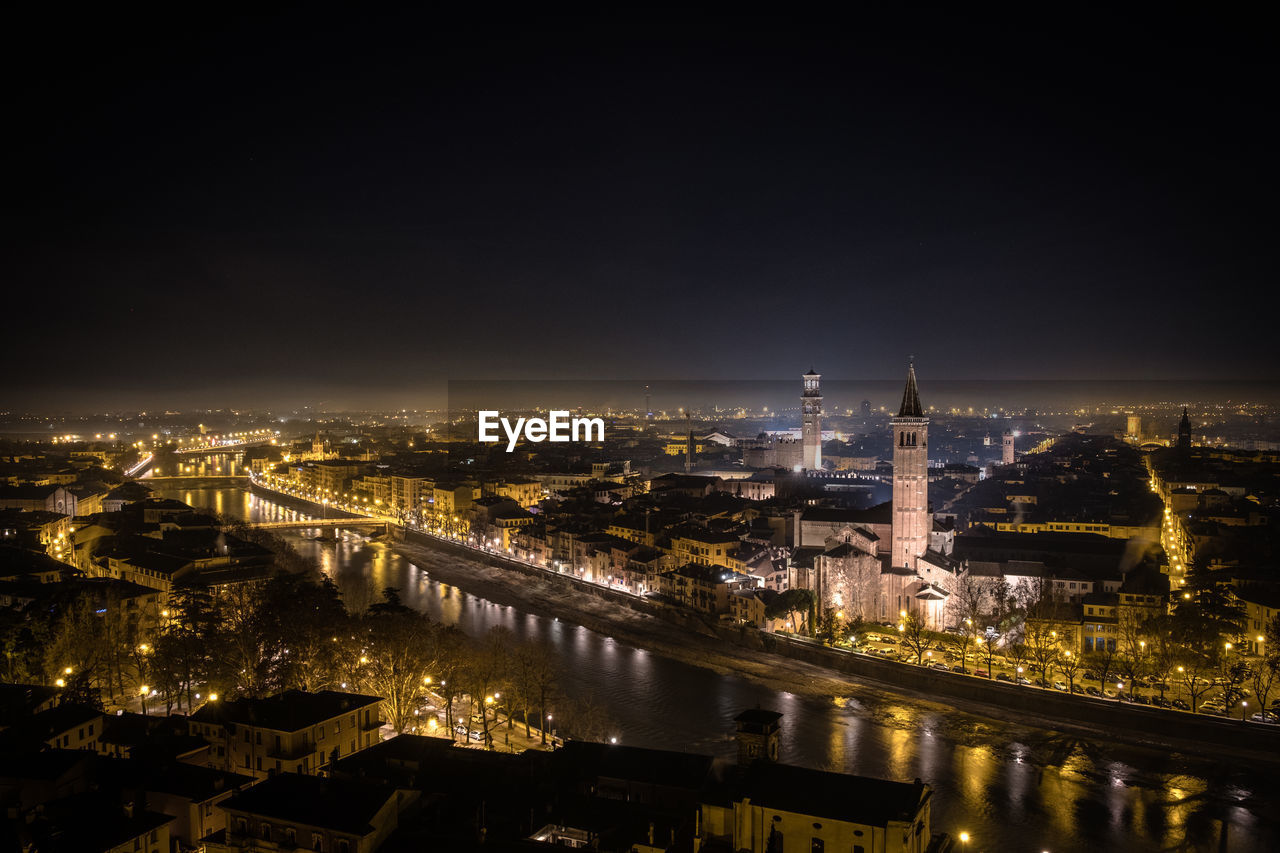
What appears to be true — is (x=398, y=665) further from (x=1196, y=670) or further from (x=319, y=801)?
(x=1196, y=670)

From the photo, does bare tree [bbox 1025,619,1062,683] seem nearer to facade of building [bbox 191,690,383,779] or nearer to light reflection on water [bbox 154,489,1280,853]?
light reflection on water [bbox 154,489,1280,853]

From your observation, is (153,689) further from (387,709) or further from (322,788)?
(322,788)

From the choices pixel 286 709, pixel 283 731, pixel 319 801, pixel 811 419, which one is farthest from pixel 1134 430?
pixel 319 801

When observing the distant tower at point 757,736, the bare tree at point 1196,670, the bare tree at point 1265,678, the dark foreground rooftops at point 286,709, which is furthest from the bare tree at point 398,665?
the bare tree at point 1265,678

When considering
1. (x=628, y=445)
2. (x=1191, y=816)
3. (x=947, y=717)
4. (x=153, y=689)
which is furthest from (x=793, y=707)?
(x=628, y=445)

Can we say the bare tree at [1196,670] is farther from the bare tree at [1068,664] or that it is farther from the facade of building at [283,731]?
the facade of building at [283,731]

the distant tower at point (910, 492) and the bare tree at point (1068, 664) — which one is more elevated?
the distant tower at point (910, 492)
